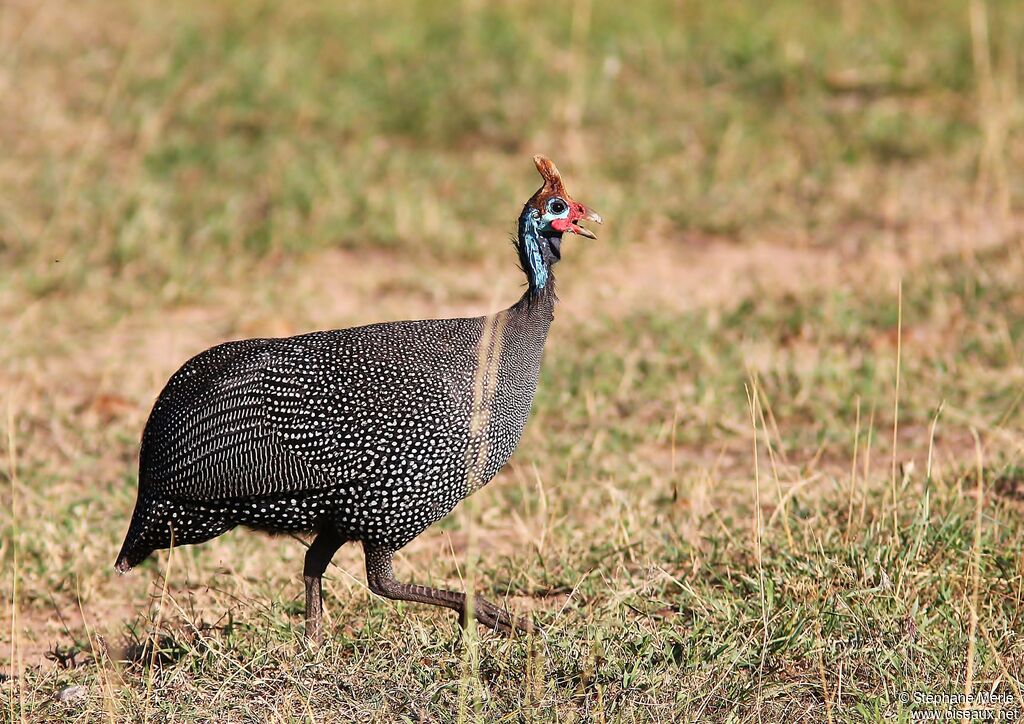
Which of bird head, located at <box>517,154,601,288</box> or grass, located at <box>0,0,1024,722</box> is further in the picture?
bird head, located at <box>517,154,601,288</box>

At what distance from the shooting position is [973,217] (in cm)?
675

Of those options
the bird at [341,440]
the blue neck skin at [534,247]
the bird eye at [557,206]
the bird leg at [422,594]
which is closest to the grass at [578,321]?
the bird leg at [422,594]

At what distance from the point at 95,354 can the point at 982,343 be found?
11.5ft

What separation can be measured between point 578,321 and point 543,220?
2293mm

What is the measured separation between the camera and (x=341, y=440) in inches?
140

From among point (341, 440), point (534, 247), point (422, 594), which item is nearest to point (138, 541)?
point (341, 440)

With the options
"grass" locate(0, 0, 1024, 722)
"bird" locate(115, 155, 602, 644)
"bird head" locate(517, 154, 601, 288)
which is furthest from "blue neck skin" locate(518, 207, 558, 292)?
"grass" locate(0, 0, 1024, 722)

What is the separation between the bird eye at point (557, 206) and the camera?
151 inches

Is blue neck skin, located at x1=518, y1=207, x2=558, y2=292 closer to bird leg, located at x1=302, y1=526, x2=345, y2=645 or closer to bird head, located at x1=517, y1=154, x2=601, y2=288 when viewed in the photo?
bird head, located at x1=517, y1=154, x2=601, y2=288

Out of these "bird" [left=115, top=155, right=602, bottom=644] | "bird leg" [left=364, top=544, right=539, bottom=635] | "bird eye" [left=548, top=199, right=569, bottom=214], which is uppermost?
"bird eye" [left=548, top=199, right=569, bottom=214]

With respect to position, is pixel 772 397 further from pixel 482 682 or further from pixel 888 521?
pixel 482 682

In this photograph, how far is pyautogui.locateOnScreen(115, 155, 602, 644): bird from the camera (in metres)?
3.55

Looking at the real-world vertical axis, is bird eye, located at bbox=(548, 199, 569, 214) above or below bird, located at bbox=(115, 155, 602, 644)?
above

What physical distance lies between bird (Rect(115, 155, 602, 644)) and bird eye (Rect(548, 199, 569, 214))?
0.30 metres
